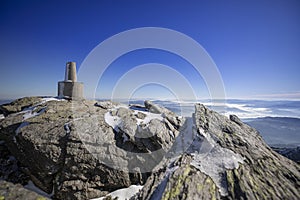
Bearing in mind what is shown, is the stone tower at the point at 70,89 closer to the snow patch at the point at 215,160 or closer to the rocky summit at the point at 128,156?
the rocky summit at the point at 128,156

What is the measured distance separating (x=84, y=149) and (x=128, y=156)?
3208mm

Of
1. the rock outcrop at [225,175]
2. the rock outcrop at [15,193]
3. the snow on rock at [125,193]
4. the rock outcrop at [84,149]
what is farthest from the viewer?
the rock outcrop at [84,149]

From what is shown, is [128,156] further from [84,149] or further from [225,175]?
[225,175]

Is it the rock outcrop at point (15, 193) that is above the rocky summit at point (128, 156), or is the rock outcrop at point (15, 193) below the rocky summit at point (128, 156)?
below

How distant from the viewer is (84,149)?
33.8 ft

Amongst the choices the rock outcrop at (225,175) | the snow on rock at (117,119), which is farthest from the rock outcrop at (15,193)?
the rock outcrop at (225,175)

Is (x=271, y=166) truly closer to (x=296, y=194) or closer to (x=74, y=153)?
(x=296, y=194)

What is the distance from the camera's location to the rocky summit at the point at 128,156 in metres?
6.50

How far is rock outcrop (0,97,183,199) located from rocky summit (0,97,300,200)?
0.21 ft

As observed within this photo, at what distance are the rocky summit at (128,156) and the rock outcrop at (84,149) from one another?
7cm

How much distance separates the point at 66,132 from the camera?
10.7m

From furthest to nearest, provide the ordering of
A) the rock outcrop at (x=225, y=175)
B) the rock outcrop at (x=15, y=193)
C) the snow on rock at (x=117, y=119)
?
1. the snow on rock at (x=117, y=119)
2. the rock outcrop at (x=15, y=193)
3. the rock outcrop at (x=225, y=175)

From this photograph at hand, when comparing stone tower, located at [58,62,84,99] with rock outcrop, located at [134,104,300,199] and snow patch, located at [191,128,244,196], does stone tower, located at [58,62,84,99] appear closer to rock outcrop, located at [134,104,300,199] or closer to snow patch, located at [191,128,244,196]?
rock outcrop, located at [134,104,300,199]

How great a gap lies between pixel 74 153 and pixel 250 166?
1065 cm
